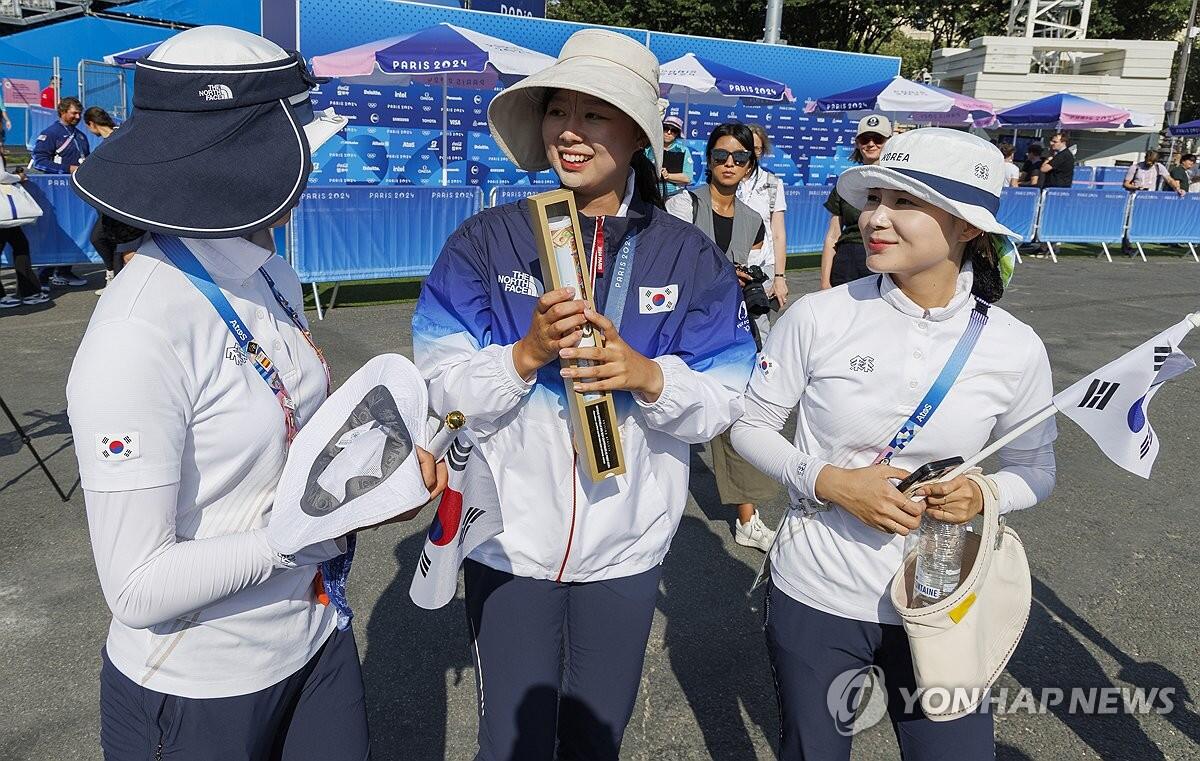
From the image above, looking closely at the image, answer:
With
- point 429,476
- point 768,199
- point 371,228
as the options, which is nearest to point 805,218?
point 371,228

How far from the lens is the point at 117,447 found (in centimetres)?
141

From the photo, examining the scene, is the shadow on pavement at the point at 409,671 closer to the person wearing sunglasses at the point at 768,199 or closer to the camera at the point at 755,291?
the camera at the point at 755,291

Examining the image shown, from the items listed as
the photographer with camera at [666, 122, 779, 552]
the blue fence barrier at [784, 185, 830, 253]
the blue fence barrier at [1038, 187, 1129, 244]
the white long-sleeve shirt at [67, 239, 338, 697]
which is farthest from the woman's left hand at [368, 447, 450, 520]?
the blue fence barrier at [1038, 187, 1129, 244]

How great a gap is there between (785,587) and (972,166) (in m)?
1.19

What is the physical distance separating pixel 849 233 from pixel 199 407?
4.91 meters

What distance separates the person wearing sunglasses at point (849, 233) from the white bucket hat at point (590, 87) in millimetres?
3369

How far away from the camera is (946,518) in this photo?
6.63 feet

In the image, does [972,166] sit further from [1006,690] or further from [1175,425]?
[1175,425]

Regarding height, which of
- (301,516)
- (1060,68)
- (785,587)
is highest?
(1060,68)

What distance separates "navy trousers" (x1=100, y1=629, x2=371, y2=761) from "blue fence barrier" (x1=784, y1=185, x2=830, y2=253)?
544 inches

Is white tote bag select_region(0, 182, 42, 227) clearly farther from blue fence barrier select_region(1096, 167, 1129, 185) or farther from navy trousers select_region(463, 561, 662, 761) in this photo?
blue fence barrier select_region(1096, 167, 1129, 185)

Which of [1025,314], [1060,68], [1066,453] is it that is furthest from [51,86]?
[1060,68]

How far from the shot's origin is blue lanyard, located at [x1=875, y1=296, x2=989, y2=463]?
216 cm
